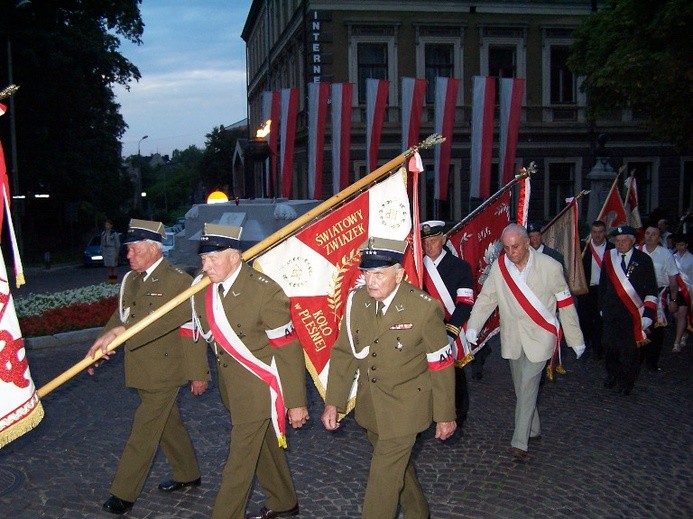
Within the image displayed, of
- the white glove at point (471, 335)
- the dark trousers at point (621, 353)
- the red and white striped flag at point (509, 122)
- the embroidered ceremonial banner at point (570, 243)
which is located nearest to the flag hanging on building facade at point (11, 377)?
the white glove at point (471, 335)

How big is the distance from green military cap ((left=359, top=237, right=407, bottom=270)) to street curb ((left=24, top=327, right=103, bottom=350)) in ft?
29.0

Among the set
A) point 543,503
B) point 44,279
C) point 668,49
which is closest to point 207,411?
point 543,503

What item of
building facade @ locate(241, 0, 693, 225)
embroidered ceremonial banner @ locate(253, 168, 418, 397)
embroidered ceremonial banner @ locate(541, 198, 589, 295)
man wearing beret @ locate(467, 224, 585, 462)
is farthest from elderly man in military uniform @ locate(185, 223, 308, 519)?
building facade @ locate(241, 0, 693, 225)

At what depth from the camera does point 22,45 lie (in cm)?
3145

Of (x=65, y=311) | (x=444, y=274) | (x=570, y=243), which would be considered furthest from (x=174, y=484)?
(x=65, y=311)

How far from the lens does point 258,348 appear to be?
498 centimetres

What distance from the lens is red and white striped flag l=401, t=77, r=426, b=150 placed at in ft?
72.8

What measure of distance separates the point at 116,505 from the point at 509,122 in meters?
19.7

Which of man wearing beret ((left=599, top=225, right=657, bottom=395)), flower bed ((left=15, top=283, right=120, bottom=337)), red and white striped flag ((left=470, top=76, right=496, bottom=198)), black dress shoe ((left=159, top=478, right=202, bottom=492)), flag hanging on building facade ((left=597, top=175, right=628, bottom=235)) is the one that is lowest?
black dress shoe ((left=159, top=478, right=202, bottom=492))

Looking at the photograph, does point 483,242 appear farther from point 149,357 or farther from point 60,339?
point 60,339

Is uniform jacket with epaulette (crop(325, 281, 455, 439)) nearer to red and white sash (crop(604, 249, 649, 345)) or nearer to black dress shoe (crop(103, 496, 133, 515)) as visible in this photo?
black dress shoe (crop(103, 496, 133, 515))

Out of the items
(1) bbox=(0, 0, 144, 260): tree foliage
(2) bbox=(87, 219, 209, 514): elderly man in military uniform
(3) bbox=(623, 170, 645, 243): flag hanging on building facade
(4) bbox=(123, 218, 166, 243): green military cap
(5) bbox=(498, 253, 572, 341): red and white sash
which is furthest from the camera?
(1) bbox=(0, 0, 144, 260): tree foliage

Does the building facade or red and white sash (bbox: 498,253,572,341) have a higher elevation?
the building facade

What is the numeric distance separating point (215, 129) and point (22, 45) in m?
42.5
